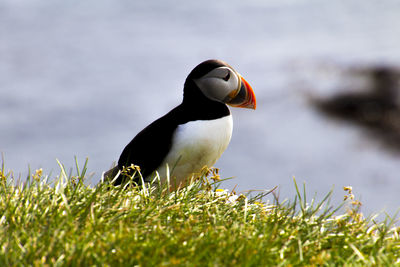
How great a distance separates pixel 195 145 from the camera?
16.1 feet

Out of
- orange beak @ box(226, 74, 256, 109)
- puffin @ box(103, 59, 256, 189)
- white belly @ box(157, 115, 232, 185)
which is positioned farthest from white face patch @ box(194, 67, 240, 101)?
white belly @ box(157, 115, 232, 185)

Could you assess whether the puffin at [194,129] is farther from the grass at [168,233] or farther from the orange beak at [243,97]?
the grass at [168,233]

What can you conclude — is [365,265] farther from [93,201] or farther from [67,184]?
[67,184]

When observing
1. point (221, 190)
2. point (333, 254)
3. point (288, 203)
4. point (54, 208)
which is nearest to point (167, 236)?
point (54, 208)

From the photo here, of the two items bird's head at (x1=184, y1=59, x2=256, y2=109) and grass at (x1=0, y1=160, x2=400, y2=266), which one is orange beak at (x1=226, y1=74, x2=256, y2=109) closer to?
bird's head at (x1=184, y1=59, x2=256, y2=109)

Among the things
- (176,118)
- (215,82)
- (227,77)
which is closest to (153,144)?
(176,118)

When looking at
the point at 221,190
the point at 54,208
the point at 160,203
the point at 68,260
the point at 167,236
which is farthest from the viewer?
the point at 221,190

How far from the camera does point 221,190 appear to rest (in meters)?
4.84

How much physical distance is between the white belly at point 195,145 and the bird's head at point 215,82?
9.2 inches

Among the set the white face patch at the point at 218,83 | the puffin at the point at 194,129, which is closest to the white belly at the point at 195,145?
the puffin at the point at 194,129

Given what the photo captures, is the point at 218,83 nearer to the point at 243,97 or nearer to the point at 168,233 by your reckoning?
the point at 243,97

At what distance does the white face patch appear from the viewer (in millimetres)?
5004

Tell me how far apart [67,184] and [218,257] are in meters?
1.48

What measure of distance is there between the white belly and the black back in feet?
0.18
